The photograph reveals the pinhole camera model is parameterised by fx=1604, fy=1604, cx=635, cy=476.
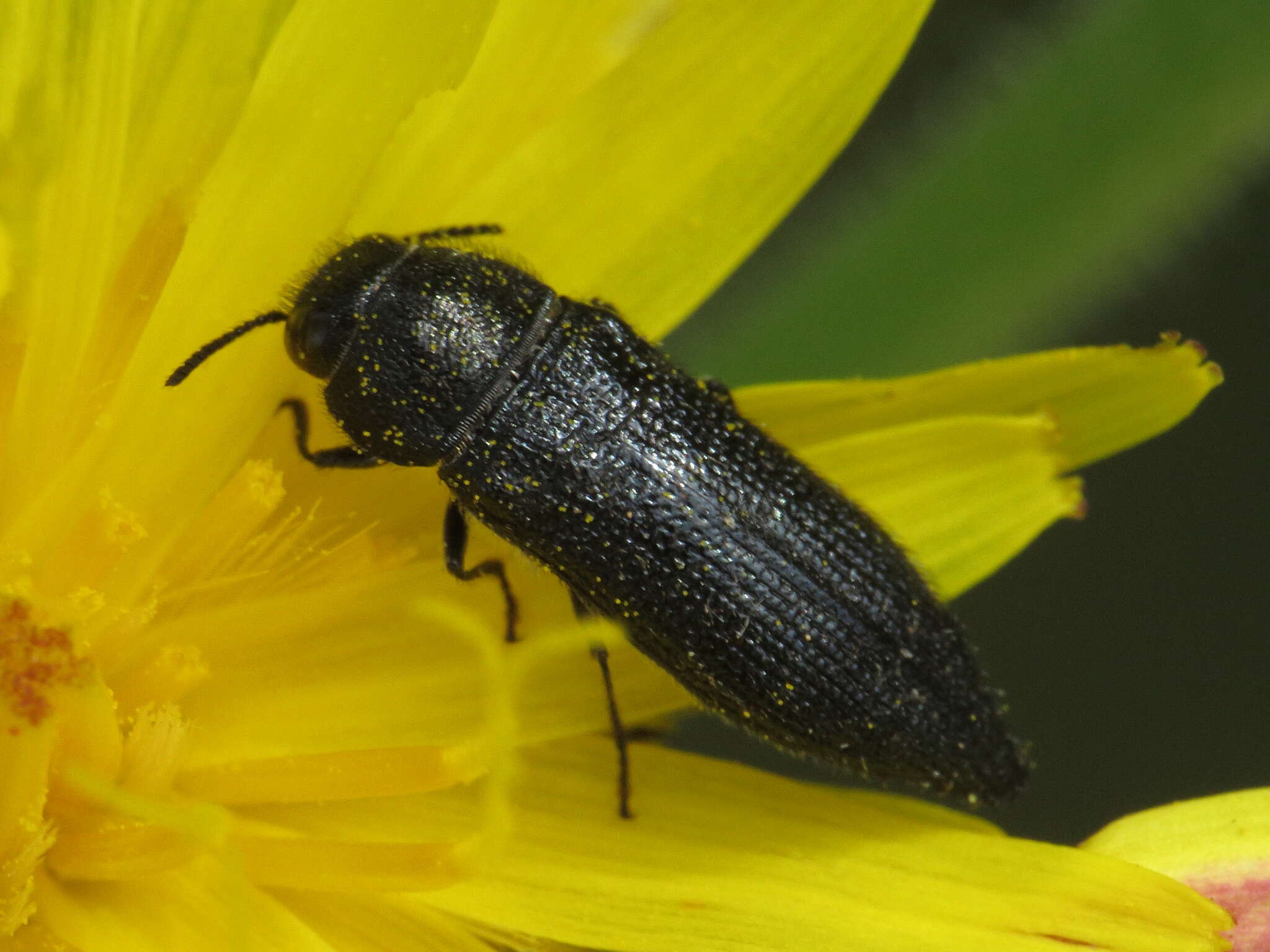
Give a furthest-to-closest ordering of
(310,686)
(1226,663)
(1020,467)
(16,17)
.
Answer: (1226,663)
(1020,467)
(310,686)
(16,17)

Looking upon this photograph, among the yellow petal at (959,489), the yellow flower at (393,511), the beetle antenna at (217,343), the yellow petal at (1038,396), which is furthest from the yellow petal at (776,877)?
the beetle antenna at (217,343)

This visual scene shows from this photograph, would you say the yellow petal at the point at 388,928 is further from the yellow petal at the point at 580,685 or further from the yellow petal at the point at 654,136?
the yellow petal at the point at 654,136

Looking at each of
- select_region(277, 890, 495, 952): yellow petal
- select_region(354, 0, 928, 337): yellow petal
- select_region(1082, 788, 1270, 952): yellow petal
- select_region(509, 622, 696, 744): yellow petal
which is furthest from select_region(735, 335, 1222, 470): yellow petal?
select_region(277, 890, 495, 952): yellow petal

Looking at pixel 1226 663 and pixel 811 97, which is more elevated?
pixel 811 97

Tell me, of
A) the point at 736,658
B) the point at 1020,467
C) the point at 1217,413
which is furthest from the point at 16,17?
the point at 1217,413

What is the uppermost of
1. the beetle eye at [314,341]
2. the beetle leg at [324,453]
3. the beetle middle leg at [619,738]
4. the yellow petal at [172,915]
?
the beetle eye at [314,341]

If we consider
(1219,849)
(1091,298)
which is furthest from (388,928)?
(1091,298)

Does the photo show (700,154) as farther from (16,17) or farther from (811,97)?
(16,17)

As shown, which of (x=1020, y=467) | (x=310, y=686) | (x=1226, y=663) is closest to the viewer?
(x=310, y=686)
